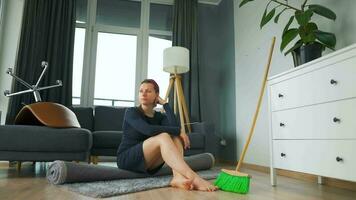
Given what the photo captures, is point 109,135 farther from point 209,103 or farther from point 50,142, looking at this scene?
point 209,103

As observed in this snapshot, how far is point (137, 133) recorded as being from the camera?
1.80 m

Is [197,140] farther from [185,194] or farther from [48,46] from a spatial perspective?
[48,46]

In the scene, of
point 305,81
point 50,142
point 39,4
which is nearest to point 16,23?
point 39,4

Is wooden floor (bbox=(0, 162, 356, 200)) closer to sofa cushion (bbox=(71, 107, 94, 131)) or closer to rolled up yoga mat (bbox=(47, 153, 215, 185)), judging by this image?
rolled up yoga mat (bbox=(47, 153, 215, 185))

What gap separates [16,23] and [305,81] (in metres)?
3.75

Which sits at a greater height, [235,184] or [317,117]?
[317,117]

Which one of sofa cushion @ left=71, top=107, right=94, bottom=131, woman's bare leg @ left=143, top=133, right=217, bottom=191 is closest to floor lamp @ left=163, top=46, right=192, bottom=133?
sofa cushion @ left=71, top=107, right=94, bottom=131

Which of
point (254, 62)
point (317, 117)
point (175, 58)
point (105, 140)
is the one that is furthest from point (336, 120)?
point (175, 58)

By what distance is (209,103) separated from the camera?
4.25 meters

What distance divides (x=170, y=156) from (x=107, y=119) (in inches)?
81.2

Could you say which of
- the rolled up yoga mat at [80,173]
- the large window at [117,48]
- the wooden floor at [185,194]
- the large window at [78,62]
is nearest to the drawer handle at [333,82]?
the wooden floor at [185,194]

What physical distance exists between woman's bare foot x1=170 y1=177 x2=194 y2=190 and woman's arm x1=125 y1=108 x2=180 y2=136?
0.99 ft

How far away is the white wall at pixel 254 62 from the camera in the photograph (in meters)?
2.62

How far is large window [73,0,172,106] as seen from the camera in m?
4.06
